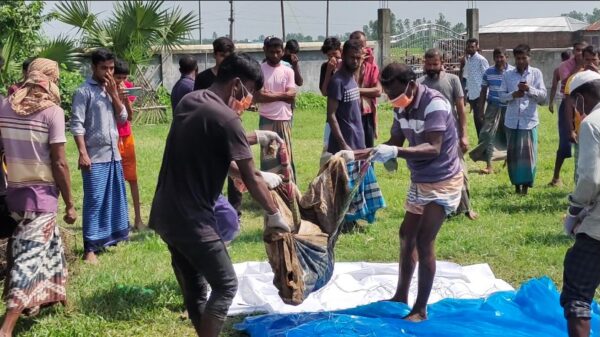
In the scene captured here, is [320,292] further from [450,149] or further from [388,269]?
[450,149]

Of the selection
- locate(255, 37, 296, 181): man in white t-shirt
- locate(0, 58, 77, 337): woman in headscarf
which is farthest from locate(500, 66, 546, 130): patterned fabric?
locate(0, 58, 77, 337): woman in headscarf

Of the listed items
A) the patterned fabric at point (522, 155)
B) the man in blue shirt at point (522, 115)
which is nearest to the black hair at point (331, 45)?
the man in blue shirt at point (522, 115)

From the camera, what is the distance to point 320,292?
638 cm

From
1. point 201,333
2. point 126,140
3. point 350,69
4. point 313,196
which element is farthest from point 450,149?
point 126,140

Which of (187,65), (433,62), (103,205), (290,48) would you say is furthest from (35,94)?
(290,48)

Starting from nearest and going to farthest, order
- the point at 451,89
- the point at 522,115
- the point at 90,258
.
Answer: the point at 90,258 < the point at 451,89 < the point at 522,115

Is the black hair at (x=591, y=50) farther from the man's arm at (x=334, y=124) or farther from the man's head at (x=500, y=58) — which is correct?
the man's arm at (x=334, y=124)

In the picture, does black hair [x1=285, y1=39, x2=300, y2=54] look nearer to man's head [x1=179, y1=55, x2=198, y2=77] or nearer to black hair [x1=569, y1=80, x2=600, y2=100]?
man's head [x1=179, y1=55, x2=198, y2=77]

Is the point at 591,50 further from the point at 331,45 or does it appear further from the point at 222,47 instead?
the point at 222,47

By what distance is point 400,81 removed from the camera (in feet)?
17.9

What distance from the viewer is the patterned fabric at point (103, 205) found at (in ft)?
23.7

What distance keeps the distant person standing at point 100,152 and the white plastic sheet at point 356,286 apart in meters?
1.34

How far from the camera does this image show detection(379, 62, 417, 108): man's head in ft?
17.9

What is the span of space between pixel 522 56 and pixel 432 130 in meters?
4.95
